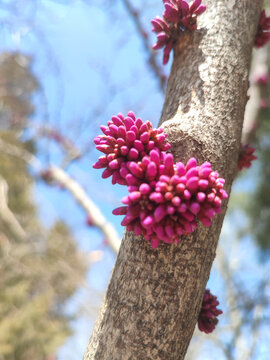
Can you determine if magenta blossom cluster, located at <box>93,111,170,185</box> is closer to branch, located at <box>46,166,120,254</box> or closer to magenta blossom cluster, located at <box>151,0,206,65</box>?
magenta blossom cluster, located at <box>151,0,206,65</box>

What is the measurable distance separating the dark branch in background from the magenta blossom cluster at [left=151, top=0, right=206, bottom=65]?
327 cm

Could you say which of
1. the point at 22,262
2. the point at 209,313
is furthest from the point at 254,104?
the point at 22,262

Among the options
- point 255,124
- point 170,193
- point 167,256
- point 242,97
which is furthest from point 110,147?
point 255,124

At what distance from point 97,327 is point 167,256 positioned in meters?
0.37

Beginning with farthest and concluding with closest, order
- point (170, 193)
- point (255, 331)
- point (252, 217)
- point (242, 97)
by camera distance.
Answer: point (252, 217) < point (255, 331) < point (242, 97) < point (170, 193)

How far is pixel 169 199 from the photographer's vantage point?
0.89 metres

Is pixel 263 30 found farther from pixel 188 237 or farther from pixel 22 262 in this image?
pixel 22 262

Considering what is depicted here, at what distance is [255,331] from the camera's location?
12.6ft

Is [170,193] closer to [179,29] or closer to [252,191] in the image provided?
[179,29]

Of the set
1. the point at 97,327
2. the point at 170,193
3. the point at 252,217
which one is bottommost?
the point at 97,327

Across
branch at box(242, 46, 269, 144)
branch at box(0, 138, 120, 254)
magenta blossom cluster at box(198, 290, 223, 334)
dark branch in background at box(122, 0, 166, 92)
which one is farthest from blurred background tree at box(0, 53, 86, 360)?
magenta blossom cluster at box(198, 290, 223, 334)

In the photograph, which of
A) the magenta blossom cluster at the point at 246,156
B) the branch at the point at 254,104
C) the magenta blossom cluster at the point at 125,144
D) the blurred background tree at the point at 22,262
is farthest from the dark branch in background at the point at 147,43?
the magenta blossom cluster at the point at 125,144

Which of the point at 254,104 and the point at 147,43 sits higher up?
the point at 147,43

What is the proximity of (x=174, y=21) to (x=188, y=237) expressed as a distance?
3.10 feet
